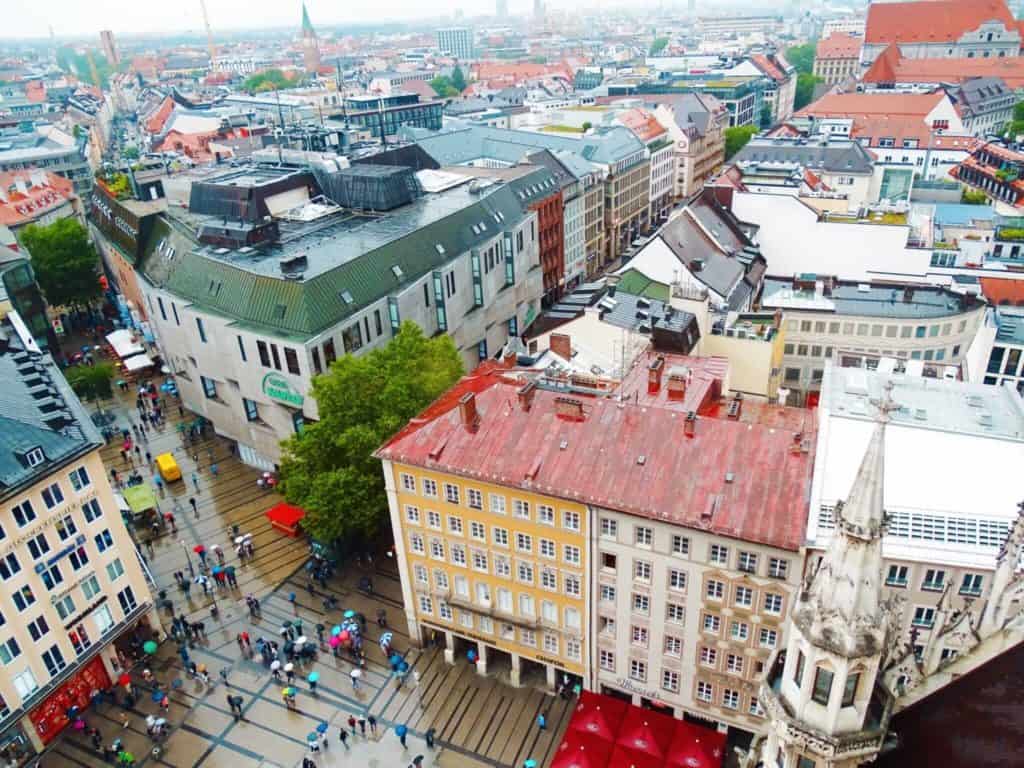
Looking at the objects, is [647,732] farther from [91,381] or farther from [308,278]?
[91,381]

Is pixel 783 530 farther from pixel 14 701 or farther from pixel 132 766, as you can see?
pixel 14 701

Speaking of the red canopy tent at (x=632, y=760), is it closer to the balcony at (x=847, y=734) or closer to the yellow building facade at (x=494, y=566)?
the yellow building facade at (x=494, y=566)

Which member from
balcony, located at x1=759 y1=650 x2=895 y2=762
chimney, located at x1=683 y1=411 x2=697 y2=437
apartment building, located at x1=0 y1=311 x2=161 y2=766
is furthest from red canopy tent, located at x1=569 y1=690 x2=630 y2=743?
apartment building, located at x1=0 y1=311 x2=161 y2=766

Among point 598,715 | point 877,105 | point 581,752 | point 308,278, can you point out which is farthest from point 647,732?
point 877,105

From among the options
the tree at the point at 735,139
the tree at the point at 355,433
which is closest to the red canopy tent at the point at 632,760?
the tree at the point at 355,433

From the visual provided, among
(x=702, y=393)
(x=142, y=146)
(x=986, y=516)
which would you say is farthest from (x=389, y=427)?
(x=142, y=146)

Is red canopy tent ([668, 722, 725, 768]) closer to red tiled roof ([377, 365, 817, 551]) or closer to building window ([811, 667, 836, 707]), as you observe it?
red tiled roof ([377, 365, 817, 551])
